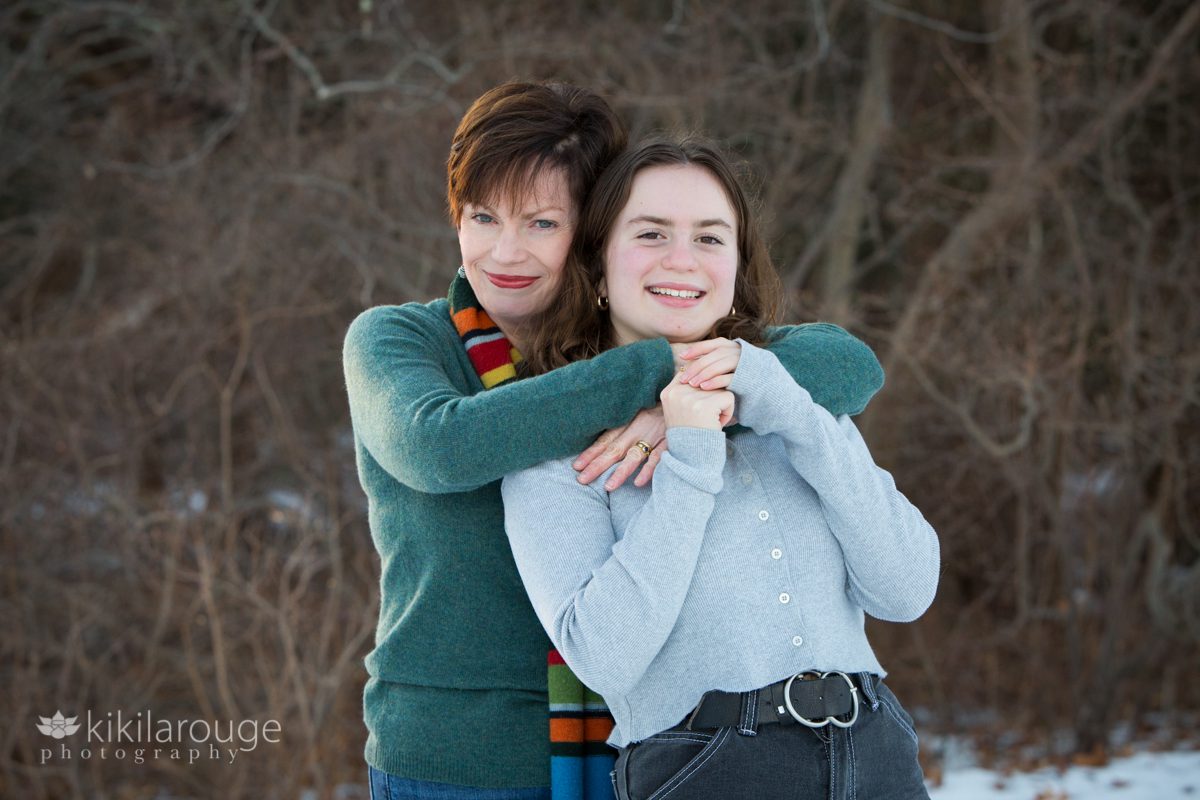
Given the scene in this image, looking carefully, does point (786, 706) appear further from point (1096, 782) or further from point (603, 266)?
point (1096, 782)

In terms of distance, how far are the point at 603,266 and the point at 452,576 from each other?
61 cm

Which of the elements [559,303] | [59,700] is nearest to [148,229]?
[59,700]

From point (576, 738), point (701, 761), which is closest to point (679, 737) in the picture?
point (701, 761)

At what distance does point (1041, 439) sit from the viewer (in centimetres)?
611

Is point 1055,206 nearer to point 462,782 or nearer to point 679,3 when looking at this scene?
point 679,3

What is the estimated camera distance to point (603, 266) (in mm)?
2156

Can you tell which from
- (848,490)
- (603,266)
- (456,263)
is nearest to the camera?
(848,490)

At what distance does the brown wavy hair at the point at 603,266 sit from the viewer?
211 cm

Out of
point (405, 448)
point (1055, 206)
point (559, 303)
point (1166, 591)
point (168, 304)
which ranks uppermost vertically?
point (1055, 206)

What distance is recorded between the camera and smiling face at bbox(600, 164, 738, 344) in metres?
2.04

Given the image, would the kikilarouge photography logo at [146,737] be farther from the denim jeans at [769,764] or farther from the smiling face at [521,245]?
the denim jeans at [769,764]

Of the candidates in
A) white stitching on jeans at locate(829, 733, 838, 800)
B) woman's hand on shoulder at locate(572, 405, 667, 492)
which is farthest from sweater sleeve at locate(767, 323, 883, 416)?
white stitching on jeans at locate(829, 733, 838, 800)

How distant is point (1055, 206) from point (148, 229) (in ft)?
17.5

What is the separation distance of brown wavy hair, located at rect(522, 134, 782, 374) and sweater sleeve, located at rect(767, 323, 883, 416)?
10 cm
